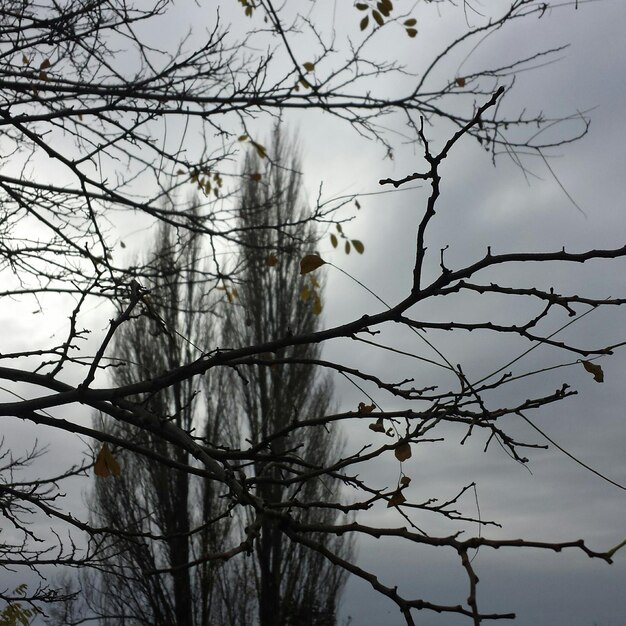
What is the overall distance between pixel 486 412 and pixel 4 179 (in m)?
3.20

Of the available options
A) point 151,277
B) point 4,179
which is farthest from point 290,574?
point 4,179

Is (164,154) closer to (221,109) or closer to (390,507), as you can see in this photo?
(221,109)

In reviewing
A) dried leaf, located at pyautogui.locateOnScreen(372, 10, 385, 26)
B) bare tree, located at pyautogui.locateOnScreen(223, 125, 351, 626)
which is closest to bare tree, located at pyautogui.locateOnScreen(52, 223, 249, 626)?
bare tree, located at pyautogui.locateOnScreen(223, 125, 351, 626)

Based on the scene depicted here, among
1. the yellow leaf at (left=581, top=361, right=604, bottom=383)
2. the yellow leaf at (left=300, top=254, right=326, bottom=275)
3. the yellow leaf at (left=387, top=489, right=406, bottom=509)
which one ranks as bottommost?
the yellow leaf at (left=387, top=489, right=406, bottom=509)

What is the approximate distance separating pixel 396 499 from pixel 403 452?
0.35ft

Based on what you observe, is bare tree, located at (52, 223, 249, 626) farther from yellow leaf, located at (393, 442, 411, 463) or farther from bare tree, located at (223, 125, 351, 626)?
yellow leaf, located at (393, 442, 411, 463)

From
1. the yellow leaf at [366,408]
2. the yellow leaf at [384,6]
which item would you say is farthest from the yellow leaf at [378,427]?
the yellow leaf at [384,6]

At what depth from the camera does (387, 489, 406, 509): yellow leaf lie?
1.58 meters

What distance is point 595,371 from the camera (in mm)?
1558

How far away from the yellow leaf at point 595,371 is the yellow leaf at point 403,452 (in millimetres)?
428

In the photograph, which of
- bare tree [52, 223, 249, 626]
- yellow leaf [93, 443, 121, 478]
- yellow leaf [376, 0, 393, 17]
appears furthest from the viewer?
bare tree [52, 223, 249, 626]

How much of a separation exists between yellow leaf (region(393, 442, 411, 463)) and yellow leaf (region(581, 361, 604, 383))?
1.40 ft

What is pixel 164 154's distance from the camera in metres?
3.99

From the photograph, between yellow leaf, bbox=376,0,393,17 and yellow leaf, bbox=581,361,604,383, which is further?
yellow leaf, bbox=376,0,393,17
